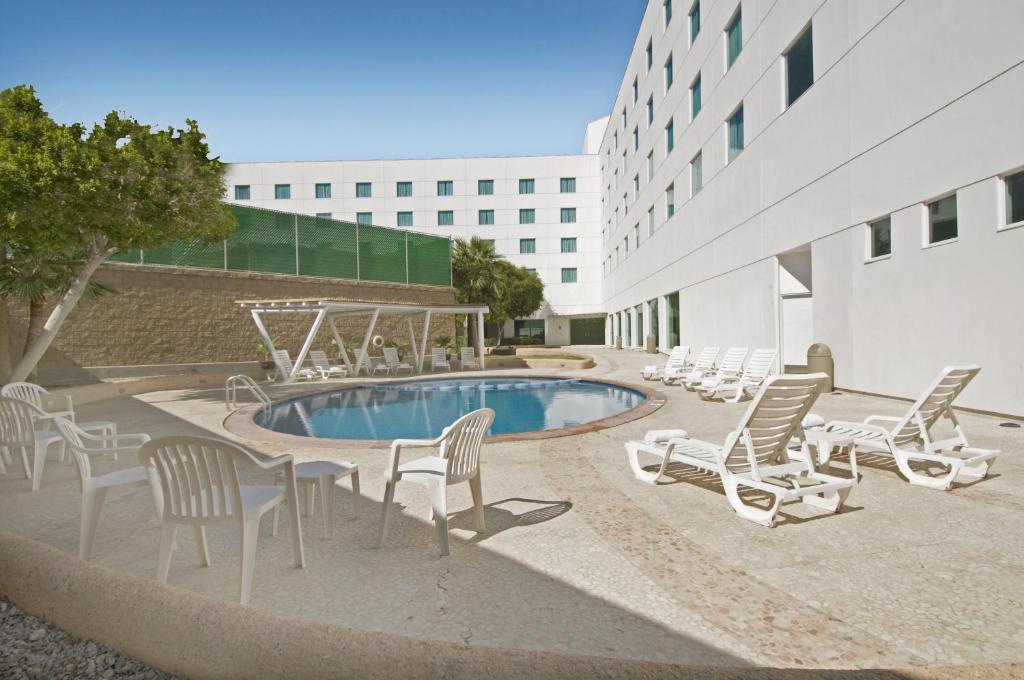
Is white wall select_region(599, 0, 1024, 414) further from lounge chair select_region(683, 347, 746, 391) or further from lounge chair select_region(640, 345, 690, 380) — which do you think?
lounge chair select_region(640, 345, 690, 380)

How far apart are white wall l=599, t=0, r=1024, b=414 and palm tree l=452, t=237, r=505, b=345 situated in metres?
15.9

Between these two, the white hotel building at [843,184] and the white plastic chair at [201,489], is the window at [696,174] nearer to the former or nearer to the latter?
the white hotel building at [843,184]

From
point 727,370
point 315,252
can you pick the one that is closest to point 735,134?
point 727,370

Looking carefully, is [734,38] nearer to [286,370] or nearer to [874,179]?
[874,179]

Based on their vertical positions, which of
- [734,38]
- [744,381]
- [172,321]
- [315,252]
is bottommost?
[744,381]

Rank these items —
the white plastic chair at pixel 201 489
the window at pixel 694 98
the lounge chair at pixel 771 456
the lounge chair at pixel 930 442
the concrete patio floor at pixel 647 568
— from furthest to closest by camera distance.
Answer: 1. the window at pixel 694 98
2. the lounge chair at pixel 930 442
3. the lounge chair at pixel 771 456
4. the white plastic chair at pixel 201 489
5. the concrete patio floor at pixel 647 568

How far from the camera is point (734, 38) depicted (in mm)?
16859

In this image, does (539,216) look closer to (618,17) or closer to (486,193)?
(486,193)

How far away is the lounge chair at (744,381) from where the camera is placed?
11.2 metres

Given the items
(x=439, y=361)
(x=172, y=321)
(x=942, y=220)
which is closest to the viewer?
(x=942, y=220)

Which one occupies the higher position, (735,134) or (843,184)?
(735,134)

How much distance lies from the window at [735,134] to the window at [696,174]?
97.3 inches

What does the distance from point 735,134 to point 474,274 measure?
19.1 meters

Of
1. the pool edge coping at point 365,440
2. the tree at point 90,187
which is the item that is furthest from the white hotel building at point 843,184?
the tree at point 90,187
